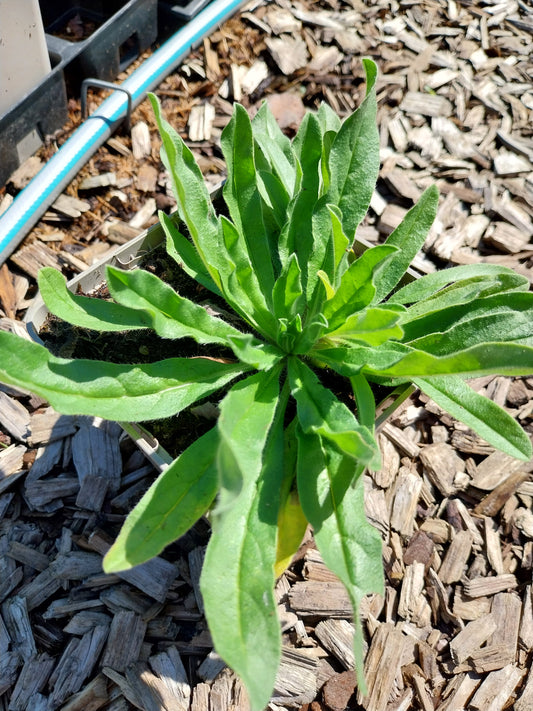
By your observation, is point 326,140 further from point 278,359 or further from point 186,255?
point 278,359

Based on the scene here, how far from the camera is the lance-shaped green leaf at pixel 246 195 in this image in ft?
5.19

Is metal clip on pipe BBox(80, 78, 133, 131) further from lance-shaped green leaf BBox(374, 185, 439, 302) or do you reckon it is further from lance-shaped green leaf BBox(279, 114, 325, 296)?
lance-shaped green leaf BBox(374, 185, 439, 302)

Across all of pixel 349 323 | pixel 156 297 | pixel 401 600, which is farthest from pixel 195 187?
pixel 401 600

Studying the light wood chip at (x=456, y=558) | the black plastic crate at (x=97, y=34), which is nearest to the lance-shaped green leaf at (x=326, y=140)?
the light wood chip at (x=456, y=558)

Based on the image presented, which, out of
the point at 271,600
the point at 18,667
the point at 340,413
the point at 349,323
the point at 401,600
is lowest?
the point at 401,600

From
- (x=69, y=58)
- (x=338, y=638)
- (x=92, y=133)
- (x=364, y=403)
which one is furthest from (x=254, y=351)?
(x=69, y=58)

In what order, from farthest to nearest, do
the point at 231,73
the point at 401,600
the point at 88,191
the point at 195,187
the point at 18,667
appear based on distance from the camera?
the point at 231,73, the point at 88,191, the point at 401,600, the point at 18,667, the point at 195,187

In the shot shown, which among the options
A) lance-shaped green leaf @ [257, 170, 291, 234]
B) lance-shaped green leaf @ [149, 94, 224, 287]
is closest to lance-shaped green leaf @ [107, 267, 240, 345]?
lance-shaped green leaf @ [149, 94, 224, 287]

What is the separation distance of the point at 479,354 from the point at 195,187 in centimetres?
78

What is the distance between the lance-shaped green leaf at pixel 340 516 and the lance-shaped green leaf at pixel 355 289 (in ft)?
0.99

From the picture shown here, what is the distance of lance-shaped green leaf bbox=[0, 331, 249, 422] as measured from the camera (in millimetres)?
1270

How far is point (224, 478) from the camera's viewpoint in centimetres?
104

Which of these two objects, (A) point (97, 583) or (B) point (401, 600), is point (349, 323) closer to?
(B) point (401, 600)

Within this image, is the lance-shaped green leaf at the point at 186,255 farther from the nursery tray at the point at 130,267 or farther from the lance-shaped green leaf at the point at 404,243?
the lance-shaped green leaf at the point at 404,243
